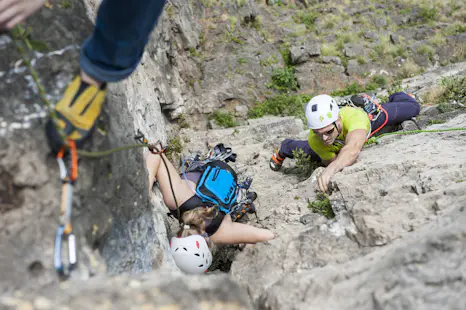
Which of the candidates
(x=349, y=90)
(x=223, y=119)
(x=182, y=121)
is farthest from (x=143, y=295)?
(x=349, y=90)

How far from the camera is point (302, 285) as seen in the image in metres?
2.56

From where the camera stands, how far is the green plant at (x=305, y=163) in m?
6.18

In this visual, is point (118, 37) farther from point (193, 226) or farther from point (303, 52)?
point (303, 52)

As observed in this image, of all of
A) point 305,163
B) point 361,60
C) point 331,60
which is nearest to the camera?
point 305,163

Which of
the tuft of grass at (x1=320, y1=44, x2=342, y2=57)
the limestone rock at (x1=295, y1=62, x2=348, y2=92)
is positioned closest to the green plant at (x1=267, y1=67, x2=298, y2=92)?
the limestone rock at (x1=295, y1=62, x2=348, y2=92)

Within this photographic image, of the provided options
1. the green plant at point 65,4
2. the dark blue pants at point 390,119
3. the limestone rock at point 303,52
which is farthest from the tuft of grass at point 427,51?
the green plant at point 65,4

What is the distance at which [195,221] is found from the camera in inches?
157

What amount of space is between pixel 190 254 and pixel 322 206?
1552 mm

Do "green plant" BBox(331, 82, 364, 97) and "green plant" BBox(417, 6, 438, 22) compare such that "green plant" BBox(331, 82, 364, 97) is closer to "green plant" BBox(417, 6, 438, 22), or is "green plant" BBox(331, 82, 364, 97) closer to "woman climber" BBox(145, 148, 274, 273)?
"green plant" BBox(417, 6, 438, 22)

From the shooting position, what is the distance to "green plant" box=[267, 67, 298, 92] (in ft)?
39.4

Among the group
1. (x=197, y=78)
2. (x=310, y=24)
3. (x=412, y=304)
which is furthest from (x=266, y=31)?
(x=412, y=304)

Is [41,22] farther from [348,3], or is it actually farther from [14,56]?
[348,3]

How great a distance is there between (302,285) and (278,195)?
275 cm

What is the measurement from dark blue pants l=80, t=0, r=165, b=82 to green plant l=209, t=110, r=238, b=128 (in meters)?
8.37
